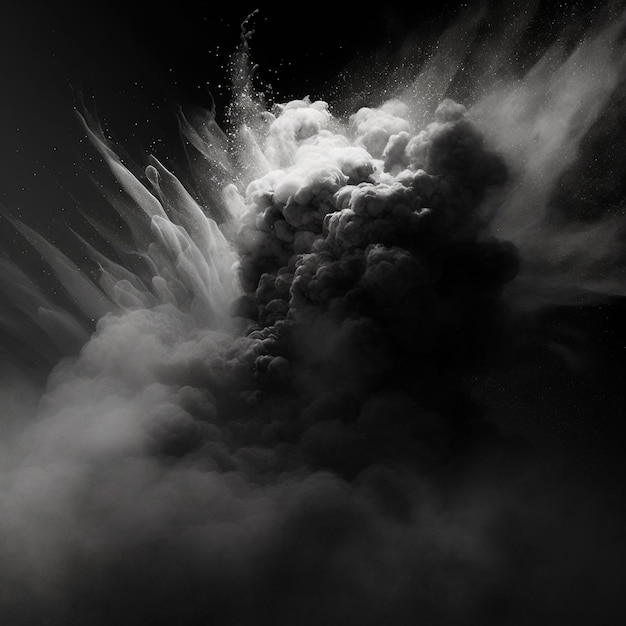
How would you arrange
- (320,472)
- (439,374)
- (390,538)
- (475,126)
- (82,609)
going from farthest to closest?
(439,374), (475,126), (320,472), (390,538), (82,609)

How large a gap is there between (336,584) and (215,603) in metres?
3.41

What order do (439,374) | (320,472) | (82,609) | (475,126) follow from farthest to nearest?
1. (439,374)
2. (475,126)
3. (320,472)
4. (82,609)

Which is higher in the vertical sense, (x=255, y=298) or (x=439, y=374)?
(x=255, y=298)

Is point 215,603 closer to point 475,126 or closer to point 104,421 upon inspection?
point 104,421

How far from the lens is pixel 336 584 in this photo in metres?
17.6

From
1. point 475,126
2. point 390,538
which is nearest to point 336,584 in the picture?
point 390,538

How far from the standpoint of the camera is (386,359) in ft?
80.0

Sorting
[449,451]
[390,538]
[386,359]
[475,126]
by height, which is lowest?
[390,538]

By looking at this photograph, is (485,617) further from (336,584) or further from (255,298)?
(255,298)

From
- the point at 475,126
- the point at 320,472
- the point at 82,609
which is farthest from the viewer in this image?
the point at 475,126

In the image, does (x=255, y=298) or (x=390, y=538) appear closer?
(x=390, y=538)

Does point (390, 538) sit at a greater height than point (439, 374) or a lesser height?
lesser

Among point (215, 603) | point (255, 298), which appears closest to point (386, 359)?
point (255, 298)

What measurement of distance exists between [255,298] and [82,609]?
14189 mm
